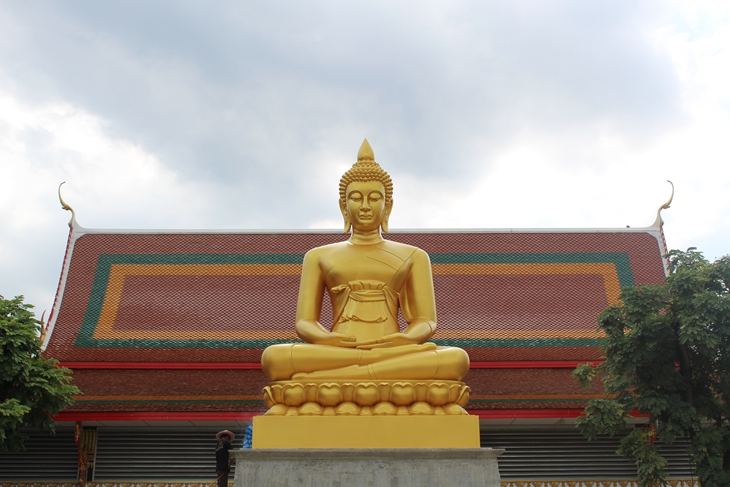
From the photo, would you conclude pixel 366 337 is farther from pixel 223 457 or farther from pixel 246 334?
pixel 246 334

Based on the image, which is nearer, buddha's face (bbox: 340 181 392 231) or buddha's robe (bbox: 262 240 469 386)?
buddha's robe (bbox: 262 240 469 386)

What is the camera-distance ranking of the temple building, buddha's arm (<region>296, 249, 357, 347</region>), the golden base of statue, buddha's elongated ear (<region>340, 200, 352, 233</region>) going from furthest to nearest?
the temple building → buddha's elongated ear (<region>340, 200, 352, 233</region>) → buddha's arm (<region>296, 249, 357, 347</region>) → the golden base of statue

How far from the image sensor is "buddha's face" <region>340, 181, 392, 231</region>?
6.23 m

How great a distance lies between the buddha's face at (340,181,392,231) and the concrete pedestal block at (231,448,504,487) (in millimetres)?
2302

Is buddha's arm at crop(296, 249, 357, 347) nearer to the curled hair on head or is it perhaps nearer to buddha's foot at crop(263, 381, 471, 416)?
buddha's foot at crop(263, 381, 471, 416)

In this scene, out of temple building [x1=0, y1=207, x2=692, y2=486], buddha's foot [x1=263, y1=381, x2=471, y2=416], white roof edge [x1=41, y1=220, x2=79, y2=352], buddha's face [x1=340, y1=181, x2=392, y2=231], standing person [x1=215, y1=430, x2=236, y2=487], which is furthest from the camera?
white roof edge [x1=41, y1=220, x2=79, y2=352]

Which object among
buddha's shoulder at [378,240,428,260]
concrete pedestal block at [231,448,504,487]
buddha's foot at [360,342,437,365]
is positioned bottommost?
concrete pedestal block at [231,448,504,487]

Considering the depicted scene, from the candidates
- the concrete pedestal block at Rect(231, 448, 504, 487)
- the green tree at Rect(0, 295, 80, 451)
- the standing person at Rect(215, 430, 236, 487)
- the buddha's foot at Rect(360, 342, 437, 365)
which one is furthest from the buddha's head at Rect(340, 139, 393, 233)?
the green tree at Rect(0, 295, 80, 451)

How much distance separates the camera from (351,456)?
15.4ft

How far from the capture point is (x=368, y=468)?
469cm

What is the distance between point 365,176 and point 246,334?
31.6ft

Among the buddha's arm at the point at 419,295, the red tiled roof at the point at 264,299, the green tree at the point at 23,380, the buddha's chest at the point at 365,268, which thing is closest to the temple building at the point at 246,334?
the red tiled roof at the point at 264,299

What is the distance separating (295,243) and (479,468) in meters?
12.4

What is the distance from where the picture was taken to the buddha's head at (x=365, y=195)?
20.5 ft
